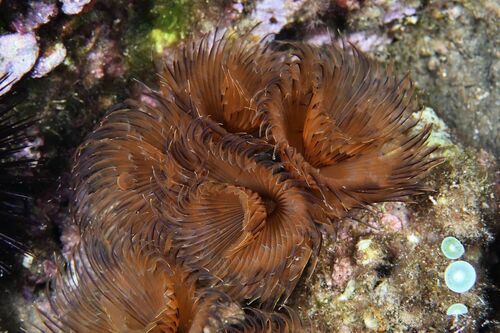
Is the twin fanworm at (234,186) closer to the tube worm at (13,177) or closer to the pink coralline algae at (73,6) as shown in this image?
the tube worm at (13,177)

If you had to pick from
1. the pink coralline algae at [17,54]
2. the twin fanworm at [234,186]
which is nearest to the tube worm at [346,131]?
the twin fanworm at [234,186]

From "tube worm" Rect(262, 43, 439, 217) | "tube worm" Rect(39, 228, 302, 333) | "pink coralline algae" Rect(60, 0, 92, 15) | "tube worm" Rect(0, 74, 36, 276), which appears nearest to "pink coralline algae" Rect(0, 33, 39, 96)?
"tube worm" Rect(0, 74, 36, 276)

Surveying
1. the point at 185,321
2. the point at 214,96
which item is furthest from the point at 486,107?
the point at 185,321

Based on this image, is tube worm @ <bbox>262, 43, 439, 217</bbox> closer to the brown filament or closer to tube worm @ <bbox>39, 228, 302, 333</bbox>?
the brown filament

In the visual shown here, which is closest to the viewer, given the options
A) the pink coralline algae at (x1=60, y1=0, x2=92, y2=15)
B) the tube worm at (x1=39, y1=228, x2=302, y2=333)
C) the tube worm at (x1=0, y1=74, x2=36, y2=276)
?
the tube worm at (x1=39, y1=228, x2=302, y2=333)

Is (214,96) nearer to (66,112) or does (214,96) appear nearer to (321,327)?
(66,112)

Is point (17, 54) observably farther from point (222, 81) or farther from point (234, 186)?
point (234, 186)

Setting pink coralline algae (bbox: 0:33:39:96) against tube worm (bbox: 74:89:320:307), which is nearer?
tube worm (bbox: 74:89:320:307)
